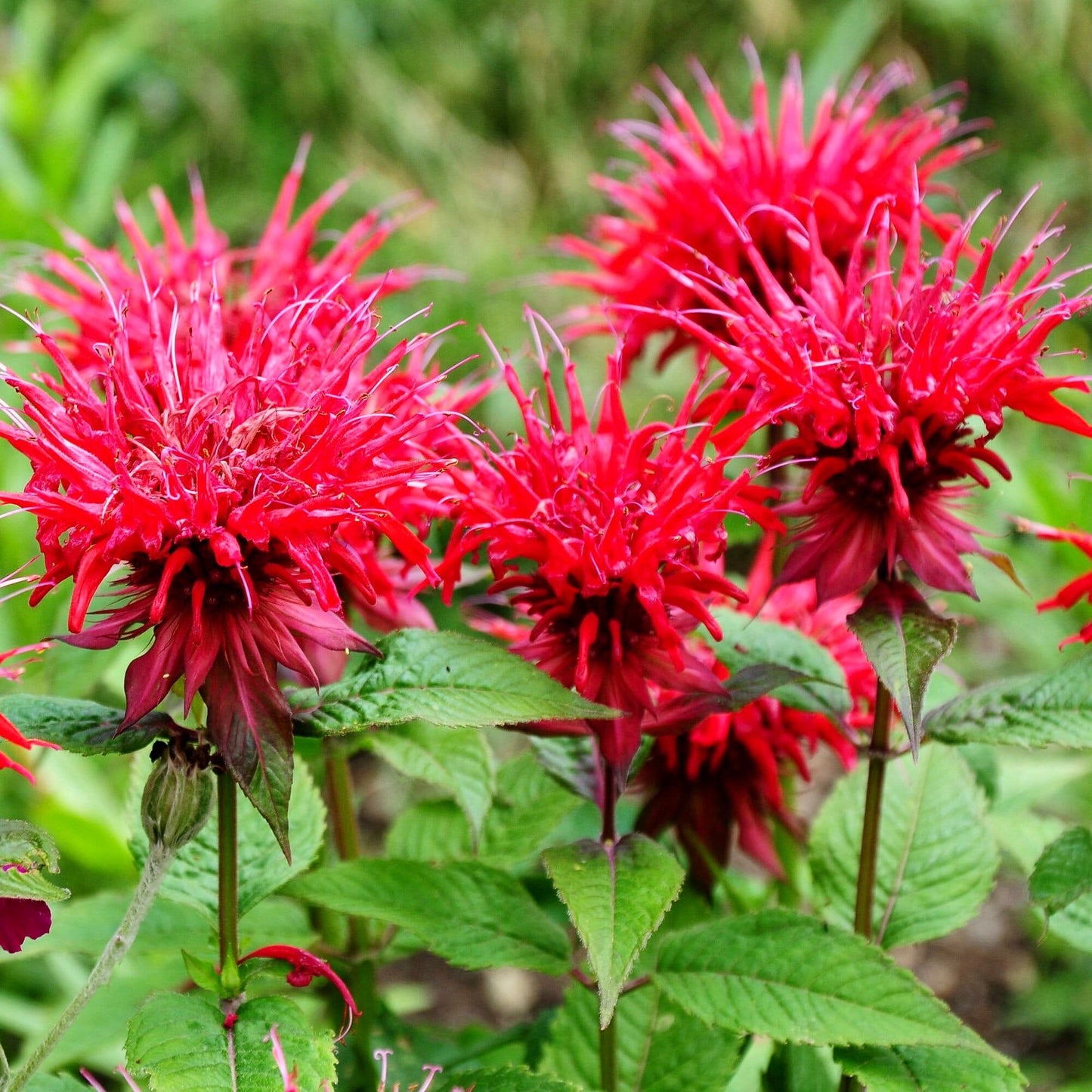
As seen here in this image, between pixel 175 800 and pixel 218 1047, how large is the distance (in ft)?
0.46

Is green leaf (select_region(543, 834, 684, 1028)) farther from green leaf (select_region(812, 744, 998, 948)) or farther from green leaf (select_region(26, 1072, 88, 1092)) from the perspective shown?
green leaf (select_region(26, 1072, 88, 1092))

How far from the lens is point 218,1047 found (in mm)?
719

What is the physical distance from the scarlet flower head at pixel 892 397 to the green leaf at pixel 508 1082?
1.12ft

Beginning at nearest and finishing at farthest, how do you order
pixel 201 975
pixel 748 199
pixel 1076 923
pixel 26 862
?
1. pixel 26 862
2. pixel 201 975
3. pixel 1076 923
4. pixel 748 199

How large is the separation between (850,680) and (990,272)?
1775mm

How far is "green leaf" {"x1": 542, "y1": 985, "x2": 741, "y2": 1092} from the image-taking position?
921 millimetres

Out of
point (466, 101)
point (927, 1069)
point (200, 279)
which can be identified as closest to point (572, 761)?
point (927, 1069)

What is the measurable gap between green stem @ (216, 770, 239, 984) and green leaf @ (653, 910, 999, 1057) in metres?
0.27

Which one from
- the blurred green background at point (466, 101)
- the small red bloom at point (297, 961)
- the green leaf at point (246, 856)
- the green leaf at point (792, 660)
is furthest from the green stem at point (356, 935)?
the blurred green background at point (466, 101)

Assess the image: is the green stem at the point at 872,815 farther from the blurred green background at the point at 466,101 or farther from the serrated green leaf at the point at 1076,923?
the blurred green background at the point at 466,101

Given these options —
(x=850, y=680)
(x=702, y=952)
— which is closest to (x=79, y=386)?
(x=702, y=952)

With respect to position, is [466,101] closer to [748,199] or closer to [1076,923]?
[748,199]

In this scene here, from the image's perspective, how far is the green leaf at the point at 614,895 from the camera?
690 mm

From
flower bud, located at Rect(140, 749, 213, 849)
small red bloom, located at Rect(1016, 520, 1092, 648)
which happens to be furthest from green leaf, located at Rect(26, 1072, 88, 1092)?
small red bloom, located at Rect(1016, 520, 1092, 648)
